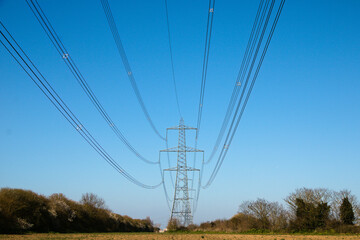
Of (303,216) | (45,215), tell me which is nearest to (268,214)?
(303,216)

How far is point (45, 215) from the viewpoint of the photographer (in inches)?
1642

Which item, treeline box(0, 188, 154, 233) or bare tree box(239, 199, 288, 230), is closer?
treeline box(0, 188, 154, 233)

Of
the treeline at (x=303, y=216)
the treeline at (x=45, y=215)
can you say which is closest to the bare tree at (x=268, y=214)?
the treeline at (x=303, y=216)

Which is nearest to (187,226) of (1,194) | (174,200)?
(174,200)

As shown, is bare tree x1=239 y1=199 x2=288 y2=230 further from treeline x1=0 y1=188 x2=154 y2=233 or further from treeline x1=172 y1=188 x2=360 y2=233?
treeline x1=0 y1=188 x2=154 y2=233

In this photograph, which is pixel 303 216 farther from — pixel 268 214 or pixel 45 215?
A: pixel 45 215

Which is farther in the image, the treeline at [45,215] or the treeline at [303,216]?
the treeline at [303,216]

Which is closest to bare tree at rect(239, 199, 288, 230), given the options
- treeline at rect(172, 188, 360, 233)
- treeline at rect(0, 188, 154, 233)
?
treeline at rect(172, 188, 360, 233)

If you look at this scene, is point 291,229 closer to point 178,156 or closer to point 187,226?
point 187,226

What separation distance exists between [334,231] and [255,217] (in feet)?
47.7

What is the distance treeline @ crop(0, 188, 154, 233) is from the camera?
1311 inches

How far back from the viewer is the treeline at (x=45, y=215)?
33.3 m

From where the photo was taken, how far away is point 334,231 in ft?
166

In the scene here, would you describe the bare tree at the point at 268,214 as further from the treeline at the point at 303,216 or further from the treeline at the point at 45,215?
the treeline at the point at 45,215
